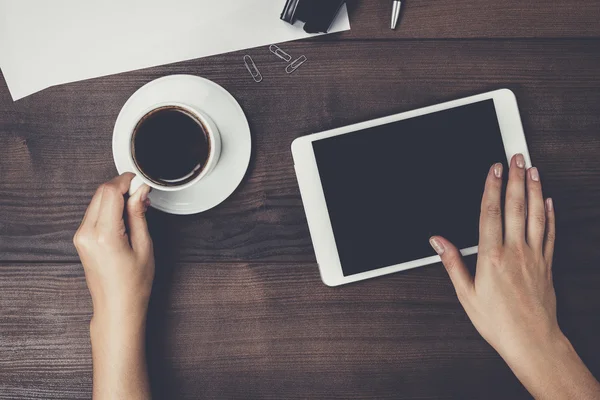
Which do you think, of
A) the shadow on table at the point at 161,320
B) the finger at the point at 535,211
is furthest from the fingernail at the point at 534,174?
the shadow on table at the point at 161,320

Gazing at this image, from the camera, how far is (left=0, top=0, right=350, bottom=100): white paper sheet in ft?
2.41

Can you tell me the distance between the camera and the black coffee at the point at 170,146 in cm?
67

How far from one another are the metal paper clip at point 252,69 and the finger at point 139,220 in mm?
204

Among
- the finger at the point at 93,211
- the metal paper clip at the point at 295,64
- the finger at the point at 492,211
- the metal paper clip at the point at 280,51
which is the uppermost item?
the metal paper clip at the point at 280,51

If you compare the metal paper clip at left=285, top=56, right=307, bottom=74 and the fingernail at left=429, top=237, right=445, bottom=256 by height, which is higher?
the metal paper clip at left=285, top=56, right=307, bottom=74

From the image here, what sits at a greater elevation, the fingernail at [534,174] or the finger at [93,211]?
the finger at [93,211]

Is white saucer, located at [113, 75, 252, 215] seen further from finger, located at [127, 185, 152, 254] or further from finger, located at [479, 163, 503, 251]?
finger, located at [479, 163, 503, 251]

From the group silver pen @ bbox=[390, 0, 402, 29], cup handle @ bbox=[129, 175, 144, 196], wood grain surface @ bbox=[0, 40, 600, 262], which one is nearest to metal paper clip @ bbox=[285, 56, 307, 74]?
wood grain surface @ bbox=[0, 40, 600, 262]

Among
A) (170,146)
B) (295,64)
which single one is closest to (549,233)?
(295,64)

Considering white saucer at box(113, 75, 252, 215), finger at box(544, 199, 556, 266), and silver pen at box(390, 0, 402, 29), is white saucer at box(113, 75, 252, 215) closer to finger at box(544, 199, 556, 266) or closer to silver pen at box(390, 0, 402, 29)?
silver pen at box(390, 0, 402, 29)

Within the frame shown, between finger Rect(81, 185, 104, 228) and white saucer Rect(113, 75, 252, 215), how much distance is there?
54 millimetres

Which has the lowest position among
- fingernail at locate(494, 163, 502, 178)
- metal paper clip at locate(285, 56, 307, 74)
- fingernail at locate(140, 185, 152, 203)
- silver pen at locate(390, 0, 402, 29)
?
fingernail at locate(494, 163, 502, 178)

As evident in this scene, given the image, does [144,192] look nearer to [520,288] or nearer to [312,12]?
[312,12]

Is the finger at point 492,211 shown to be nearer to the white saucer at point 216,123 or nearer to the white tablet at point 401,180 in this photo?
the white tablet at point 401,180
